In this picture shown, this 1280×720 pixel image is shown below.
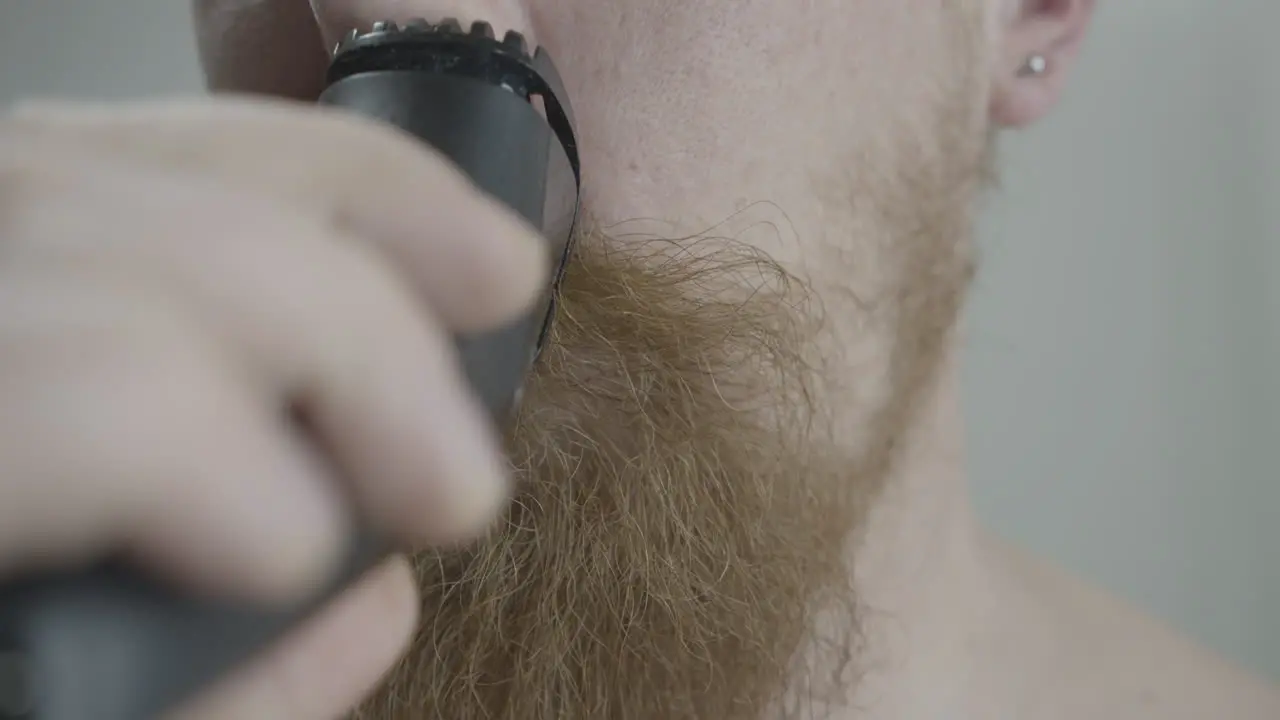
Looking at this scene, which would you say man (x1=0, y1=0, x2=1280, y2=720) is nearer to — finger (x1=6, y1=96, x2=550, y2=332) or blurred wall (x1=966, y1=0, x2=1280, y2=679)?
finger (x1=6, y1=96, x2=550, y2=332)

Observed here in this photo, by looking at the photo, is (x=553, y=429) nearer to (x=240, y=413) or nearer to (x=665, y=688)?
(x=665, y=688)

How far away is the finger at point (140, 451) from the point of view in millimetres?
119

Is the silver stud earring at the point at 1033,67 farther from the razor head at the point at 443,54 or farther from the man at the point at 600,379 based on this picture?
the razor head at the point at 443,54

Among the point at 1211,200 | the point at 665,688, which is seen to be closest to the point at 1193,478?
the point at 1211,200

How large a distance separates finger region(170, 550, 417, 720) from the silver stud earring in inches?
20.1

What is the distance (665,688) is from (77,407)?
329mm

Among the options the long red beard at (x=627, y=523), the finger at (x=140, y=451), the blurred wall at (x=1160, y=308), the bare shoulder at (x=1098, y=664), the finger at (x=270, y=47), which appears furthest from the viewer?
the blurred wall at (x=1160, y=308)

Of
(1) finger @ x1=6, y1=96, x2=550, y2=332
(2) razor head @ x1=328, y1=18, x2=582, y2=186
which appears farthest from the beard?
(1) finger @ x1=6, y1=96, x2=550, y2=332

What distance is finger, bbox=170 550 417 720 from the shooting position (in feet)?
0.53

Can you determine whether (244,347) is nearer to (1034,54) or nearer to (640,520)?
(640,520)

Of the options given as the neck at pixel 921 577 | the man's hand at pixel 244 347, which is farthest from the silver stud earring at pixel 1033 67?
the man's hand at pixel 244 347

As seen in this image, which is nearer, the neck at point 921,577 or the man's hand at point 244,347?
the man's hand at point 244,347

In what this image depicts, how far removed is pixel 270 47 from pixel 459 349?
0.37m

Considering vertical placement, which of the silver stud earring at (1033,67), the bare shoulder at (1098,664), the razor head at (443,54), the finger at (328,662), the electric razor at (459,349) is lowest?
the bare shoulder at (1098,664)
